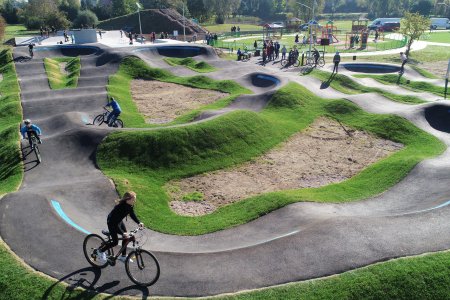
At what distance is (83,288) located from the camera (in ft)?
31.2

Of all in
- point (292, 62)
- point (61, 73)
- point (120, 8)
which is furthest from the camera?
point (120, 8)

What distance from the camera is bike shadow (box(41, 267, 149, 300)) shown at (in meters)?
9.25

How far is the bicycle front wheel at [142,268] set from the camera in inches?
378

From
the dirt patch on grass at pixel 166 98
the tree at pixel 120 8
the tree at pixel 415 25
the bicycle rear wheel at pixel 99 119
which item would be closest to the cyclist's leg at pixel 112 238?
the bicycle rear wheel at pixel 99 119

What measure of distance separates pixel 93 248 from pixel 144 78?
3114 centimetres

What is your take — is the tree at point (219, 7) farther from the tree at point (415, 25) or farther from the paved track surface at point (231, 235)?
the paved track surface at point (231, 235)

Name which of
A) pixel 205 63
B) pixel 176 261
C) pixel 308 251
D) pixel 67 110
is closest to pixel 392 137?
pixel 308 251

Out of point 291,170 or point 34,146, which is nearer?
point 291,170

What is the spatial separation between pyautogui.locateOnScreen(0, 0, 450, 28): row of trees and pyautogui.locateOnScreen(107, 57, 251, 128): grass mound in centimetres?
1368

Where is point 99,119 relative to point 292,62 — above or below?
below

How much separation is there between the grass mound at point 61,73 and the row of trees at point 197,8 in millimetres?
25316

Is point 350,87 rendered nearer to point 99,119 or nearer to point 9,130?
point 99,119

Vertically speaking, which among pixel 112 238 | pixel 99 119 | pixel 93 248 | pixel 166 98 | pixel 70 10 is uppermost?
pixel 70 10

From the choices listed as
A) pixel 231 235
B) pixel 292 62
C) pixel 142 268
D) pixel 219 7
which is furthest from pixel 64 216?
pixel 219 7
